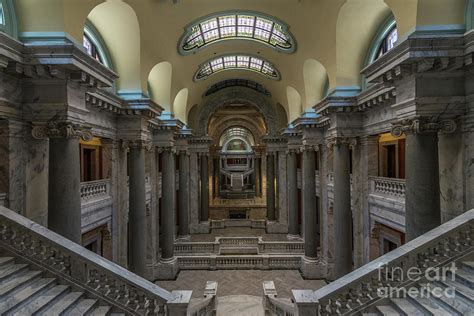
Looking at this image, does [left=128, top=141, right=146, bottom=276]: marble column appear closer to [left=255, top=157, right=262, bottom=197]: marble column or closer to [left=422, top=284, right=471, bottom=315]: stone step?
[left=422, top=284, right=471, bottom=315]: stone step

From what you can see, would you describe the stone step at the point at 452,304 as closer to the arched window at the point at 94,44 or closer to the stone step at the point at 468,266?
the stone step at the point at 468,266

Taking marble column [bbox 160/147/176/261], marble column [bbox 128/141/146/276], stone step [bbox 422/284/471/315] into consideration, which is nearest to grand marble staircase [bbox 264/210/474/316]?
stone step [bbox 422/284/471/315]

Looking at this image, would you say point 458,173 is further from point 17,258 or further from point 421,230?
point 17,258

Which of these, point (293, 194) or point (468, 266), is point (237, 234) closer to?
point (293, 194)

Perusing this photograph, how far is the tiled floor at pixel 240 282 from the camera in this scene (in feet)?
43.7

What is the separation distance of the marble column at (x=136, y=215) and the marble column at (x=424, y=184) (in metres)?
9.33

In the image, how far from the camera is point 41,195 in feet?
23.7

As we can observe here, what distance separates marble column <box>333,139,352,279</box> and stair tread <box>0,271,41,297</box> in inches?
380

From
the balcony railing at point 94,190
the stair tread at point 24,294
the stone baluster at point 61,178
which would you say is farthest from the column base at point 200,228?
the stair tread at point 24,294

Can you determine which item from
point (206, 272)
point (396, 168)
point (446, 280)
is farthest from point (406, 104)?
point (206, 272)

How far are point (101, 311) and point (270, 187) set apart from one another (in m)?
20.2

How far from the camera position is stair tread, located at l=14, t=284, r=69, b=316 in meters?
4.44

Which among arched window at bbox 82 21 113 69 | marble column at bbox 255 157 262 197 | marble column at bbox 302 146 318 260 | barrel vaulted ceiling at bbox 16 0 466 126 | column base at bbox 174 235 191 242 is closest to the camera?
barrel vaulted ceiling at bbox 16 0 466 126

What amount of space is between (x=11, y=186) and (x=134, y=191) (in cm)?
515
